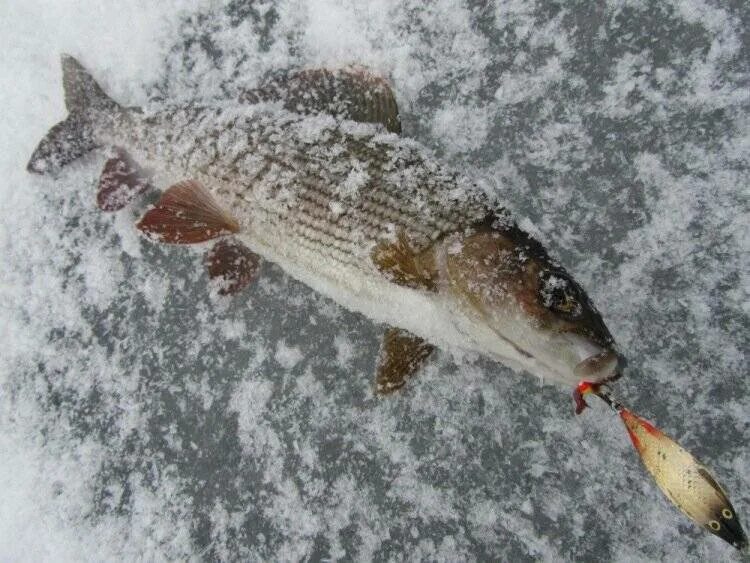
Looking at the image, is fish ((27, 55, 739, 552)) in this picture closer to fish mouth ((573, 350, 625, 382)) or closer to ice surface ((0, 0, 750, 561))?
fish mouth ((573, 350, 625, 382))

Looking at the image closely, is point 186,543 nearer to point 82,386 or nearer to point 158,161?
point 82,386

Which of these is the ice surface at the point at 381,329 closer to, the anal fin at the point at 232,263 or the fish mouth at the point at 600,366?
the anal fin at the point at 232,263

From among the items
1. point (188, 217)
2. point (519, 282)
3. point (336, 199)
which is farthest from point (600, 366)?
point (188, 217)

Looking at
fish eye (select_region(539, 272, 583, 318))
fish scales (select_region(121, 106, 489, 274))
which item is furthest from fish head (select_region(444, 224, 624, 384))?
fish scales (select_region(121, 106, 489, 274))

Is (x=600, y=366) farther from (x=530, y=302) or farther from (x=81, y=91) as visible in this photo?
(x=81, y=91)

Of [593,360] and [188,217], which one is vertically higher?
[593,360]

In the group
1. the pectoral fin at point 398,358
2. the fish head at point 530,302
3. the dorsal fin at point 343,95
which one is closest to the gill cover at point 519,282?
the fish head at point 530,302

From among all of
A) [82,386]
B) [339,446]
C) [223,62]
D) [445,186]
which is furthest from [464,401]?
[223,62]
